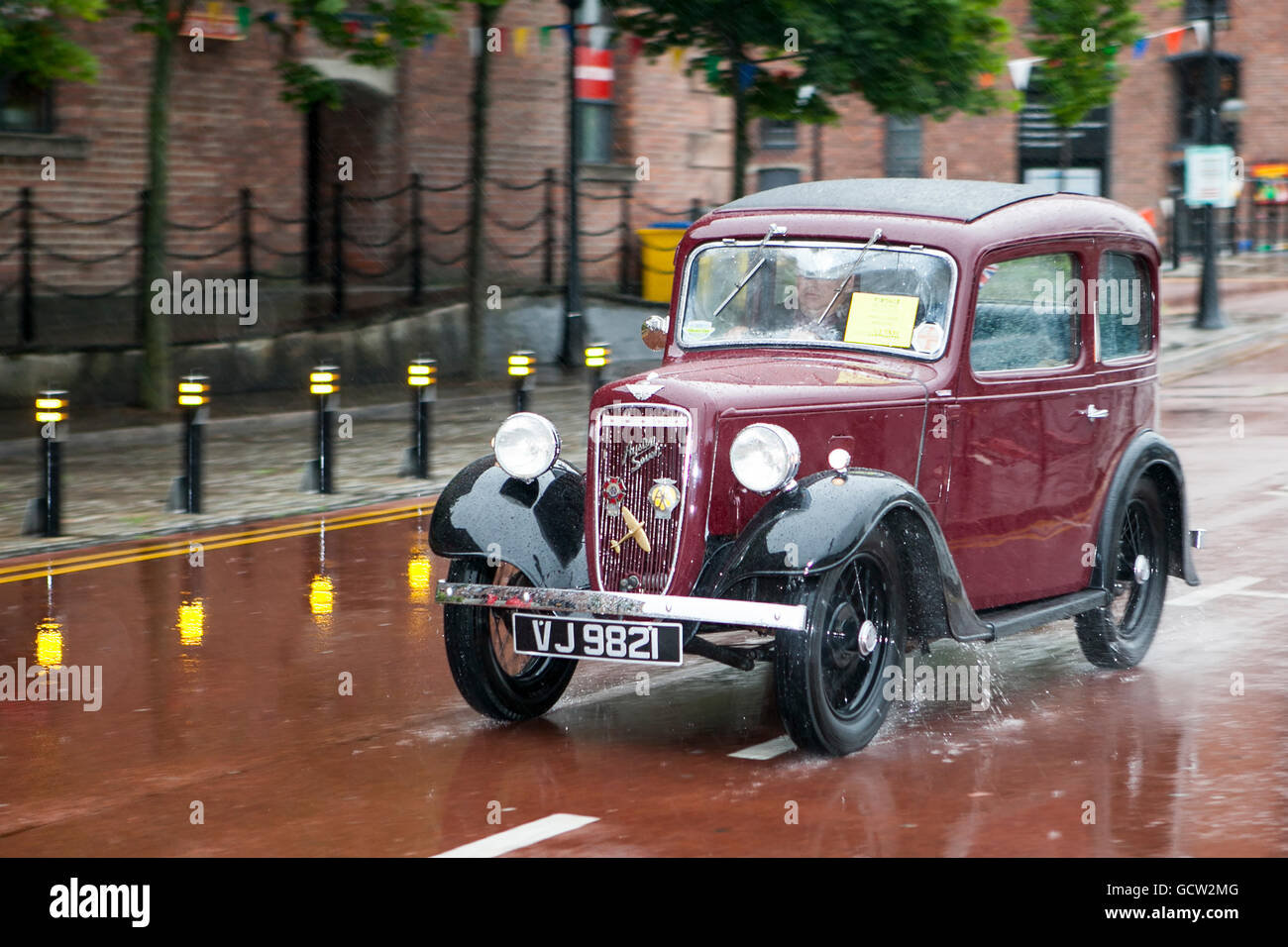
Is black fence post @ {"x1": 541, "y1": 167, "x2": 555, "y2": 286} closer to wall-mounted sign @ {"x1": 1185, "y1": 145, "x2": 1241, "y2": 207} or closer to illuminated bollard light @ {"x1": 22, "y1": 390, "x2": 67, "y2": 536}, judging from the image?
wall-mounted sign @ {"x1": 1185, "y1": 145, "x2": 1241, "y2": 207}

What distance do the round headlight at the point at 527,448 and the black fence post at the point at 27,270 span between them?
12.4m

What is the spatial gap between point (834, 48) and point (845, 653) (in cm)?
1401

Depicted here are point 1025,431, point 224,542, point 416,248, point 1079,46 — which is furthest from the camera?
point 1079,46

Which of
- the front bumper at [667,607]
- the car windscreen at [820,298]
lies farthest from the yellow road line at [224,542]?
the front bumper at [667,607]

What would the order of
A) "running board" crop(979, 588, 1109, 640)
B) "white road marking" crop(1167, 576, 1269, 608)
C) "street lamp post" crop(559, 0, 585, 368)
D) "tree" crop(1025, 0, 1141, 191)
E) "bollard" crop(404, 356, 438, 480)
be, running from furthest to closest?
"tree" crop(1025, 0, 1141, 191) < "street lamp post" crop(559, 0, 585, 368) < "bollard" crop(404, 356, 438, 480) < "white road marking" crop(1167, 576, 1269, 608) < "running board" crop(979, 588, 1109, 640)

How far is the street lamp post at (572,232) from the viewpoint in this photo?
66.5ft

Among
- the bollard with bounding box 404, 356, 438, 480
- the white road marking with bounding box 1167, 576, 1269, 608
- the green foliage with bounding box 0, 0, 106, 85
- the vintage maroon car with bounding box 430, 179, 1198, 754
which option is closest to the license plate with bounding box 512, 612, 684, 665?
the vintage maroon car with bounding box 430, 179, 1198, 754

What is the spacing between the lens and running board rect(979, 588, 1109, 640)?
726 centimetres

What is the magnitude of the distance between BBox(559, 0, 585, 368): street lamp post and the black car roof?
474 inches

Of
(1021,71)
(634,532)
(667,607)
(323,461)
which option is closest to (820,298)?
(634,532)

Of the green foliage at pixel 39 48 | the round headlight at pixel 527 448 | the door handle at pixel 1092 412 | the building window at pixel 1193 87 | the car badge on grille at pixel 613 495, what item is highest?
the building window at pixel 1193 87

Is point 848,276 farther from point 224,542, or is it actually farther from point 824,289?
point 224,542

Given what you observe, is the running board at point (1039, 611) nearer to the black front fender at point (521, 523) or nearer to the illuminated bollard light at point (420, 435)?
the black front fender at point (521, 523)

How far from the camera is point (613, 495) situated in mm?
6660
